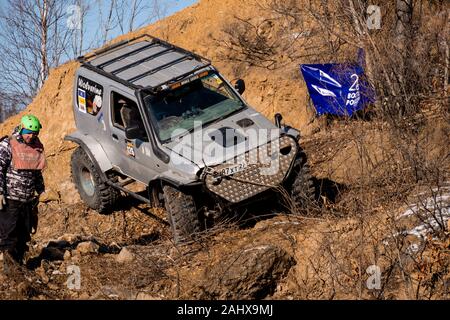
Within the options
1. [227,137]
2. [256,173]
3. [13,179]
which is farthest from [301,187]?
[13,179]

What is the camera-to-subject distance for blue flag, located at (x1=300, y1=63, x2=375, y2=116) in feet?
45.6

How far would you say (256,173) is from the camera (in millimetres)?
10430

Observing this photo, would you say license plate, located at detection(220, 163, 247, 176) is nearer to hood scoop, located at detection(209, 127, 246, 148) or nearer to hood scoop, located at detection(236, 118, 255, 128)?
hood scoop, located at detection(209, 127, 246, 148)

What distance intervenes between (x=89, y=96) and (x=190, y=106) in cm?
180

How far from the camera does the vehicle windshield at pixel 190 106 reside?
11078mm

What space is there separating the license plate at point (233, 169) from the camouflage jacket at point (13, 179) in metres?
2.10

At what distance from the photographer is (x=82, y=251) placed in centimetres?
1075

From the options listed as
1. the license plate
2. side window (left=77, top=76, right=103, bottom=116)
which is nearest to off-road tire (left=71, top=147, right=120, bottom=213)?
side window (left=77, top=76, right=103, bottom=116)

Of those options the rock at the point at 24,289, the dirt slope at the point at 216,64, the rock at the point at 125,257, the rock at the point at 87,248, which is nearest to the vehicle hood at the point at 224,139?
the rock at the point at 125,257

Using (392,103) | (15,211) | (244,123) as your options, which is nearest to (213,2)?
(392,103)

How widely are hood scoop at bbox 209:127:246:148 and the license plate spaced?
1.14 feet

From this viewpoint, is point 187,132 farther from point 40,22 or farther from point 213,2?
point 40,22

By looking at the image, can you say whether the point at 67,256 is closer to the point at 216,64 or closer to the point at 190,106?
the point at 190,106

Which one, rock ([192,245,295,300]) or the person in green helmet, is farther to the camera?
the person in green helmet
